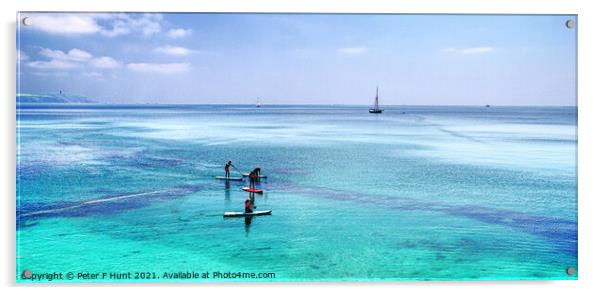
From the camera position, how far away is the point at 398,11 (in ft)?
28.7

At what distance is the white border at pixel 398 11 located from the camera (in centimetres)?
834

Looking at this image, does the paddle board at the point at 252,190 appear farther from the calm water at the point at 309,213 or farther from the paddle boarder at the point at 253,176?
the paddle boarder at the point at 253,176

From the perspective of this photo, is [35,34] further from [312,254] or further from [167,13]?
[312,254]

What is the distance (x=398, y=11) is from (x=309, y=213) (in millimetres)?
4973

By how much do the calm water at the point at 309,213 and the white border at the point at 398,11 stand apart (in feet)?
1.20

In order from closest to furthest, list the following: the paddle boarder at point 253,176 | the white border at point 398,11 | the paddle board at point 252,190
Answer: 1. the white border at point 398,11
2. the paddle board at point 252,190
3. the paddle boarder at point 253,176

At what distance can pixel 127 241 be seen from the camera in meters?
10.2

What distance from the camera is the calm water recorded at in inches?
368

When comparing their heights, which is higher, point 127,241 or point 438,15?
point 438,15

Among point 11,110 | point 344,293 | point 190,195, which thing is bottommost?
point 344,293

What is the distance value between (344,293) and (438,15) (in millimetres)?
4812

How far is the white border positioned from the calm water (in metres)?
0.37

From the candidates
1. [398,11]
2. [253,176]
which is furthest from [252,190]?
[398,11]

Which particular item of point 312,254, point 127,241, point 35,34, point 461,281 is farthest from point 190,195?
point 461,281
